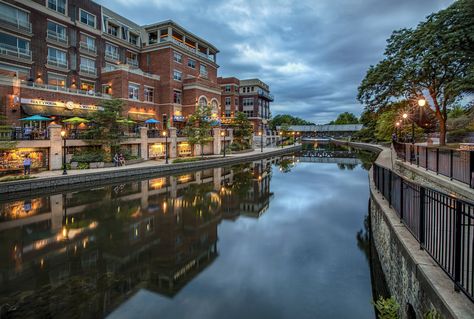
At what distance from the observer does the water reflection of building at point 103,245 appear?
6629 millimetres

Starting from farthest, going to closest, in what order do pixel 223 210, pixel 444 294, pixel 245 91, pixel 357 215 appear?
1. pixel 245 91
2. pixel 223 210
3. pixel 357 215
4. pixel 444 294

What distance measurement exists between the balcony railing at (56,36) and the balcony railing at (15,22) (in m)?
2.32

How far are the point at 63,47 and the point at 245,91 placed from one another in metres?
52.0

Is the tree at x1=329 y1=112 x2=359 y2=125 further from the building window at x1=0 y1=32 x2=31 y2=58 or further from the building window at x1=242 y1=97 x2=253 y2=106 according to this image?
the building window at x1=0 y1=32 x2=31 y2=58

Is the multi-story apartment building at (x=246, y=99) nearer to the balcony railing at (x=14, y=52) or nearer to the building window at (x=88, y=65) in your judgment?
the building window at (x=88, y=65)

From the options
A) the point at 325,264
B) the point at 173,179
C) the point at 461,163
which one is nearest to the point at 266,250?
the point at 325,264

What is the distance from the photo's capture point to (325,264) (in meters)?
8.38

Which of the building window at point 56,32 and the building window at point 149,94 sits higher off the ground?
the building window at point 56,32

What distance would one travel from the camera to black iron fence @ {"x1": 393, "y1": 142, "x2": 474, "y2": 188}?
372 inches

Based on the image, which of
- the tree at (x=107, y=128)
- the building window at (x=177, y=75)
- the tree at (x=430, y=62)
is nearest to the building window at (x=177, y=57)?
the building window at (x=177, y=75)

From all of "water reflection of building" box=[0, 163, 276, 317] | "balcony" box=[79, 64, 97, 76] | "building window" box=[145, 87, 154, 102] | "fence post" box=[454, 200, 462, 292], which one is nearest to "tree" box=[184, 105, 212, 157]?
"building window" box=[145, 87, 154, 102]

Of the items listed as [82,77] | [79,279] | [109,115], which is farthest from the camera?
[82,77]

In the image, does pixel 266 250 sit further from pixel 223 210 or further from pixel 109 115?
pixel 109 115

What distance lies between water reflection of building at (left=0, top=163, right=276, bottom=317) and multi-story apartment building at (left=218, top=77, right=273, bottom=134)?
57424mm
